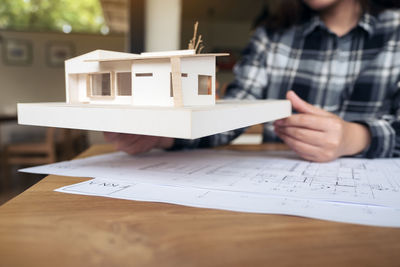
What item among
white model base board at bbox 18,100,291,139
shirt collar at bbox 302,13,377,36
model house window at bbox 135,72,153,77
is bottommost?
white model base board at bbox 18,100,291,139

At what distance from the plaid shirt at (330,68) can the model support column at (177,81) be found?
1.70ft

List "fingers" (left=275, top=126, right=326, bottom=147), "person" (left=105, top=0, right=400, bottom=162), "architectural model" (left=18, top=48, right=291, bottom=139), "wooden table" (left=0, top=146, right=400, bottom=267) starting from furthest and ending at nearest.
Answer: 1. "person" (left=105, top=0, right=400, bottom=162)
2. "fingers" (left=275, top=126, right=326, bottom=147)
3. "architectural model" (left=18, top=48, right=291, bottom=139)
4. "wooden table" (left=0, top=146, right=400, bottom=267)

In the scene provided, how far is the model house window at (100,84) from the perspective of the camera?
0.52 metres

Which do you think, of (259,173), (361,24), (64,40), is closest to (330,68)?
(361,24)

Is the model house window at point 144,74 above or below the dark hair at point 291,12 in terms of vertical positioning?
below

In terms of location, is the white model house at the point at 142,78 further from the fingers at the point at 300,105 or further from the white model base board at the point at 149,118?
the fingers at the point at 300,105

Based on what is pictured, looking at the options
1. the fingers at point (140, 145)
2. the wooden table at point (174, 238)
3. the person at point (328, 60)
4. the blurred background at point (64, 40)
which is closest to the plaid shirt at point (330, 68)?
the person at point (328, 60)

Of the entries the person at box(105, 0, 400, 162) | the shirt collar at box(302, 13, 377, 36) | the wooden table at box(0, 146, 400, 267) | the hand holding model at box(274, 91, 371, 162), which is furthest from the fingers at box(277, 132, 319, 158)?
the shirt collar at box(302, 13, 377, 36)

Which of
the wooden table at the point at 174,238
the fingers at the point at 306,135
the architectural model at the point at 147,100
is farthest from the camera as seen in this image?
the fingers at the point at 306,135

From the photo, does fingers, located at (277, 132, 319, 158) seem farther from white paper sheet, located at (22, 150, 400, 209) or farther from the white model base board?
the white model base board

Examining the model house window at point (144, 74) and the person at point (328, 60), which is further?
the person at point (328, 60)

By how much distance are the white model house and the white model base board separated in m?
0.06

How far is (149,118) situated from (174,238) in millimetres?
134

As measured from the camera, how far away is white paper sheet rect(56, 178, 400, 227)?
0.34 meters
